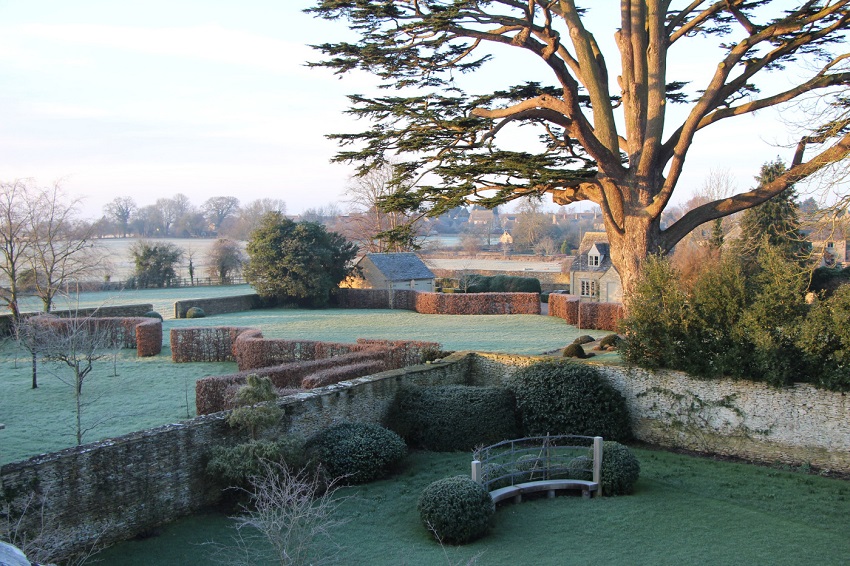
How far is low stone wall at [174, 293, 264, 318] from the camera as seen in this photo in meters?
39.9

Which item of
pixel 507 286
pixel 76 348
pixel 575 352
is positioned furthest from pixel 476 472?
pixel 507 286

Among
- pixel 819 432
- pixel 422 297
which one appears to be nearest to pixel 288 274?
pixel 422 297

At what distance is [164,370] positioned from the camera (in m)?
24.5

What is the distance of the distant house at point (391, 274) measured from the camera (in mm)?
45781

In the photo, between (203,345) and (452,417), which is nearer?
(452,417)

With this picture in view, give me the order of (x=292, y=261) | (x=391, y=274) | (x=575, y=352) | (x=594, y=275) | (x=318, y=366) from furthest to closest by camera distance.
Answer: (x=391, y=274) < (x=292, y=261) < (x=594, y=275) < (x=575, y=352) < (x=318, y=366)

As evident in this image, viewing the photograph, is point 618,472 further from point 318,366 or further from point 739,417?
point 318,366

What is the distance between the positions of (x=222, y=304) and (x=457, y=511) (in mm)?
34221

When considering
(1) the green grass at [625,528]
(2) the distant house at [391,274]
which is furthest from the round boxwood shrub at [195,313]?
(1) the green grass at [625,528]

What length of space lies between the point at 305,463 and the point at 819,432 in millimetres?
10459

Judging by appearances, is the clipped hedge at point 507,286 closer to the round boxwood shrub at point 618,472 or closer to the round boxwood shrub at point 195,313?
the round boxwood shrub at point 195,313

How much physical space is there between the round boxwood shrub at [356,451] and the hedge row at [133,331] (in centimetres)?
1686

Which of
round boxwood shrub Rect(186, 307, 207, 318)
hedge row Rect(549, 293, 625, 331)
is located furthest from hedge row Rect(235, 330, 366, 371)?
round boxwood shrub Rect(186, 307, 207, 318)

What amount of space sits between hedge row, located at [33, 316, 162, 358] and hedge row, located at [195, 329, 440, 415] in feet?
21.6
